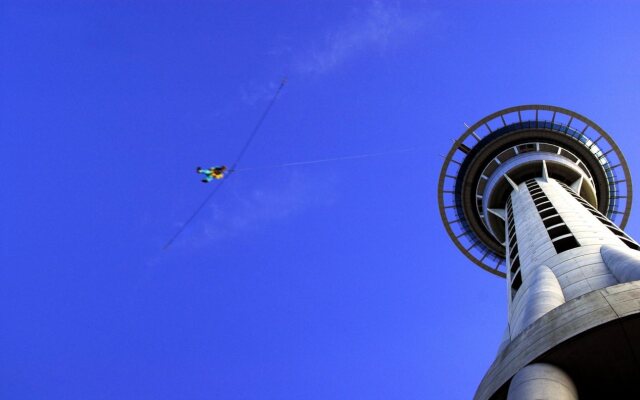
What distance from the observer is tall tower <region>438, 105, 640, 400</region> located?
1221 centimetres

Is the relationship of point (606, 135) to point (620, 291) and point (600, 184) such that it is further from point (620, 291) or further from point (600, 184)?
point (620, 291)

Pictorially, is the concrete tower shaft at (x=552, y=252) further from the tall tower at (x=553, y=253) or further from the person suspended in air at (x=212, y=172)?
the person suspended in air at (x=212, y=172)

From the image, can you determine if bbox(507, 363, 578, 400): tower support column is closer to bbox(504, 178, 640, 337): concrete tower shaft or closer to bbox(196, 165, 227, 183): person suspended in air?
bbox(504, 178, 640, 337): concrete tower shaft

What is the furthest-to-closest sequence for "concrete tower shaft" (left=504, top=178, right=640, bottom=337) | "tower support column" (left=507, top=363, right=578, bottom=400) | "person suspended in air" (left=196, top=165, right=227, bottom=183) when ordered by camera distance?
"person suspended in air" (left=196, top=165, right=227, bottom=183) < "concrete tower shaft" (left=504, top=178, right=640, bottom=337) < "tower support column" (left=507, top=363, right=578, bottom=400)

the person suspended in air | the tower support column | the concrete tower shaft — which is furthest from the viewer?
the person suspended in air

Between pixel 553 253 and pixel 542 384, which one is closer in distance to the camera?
pixel 542 384

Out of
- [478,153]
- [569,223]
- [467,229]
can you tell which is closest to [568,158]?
[478,153]

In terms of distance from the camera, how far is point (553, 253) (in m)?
23.0

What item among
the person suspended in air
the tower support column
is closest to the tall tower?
the tower support column

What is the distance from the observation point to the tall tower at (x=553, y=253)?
1221cm

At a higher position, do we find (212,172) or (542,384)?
(212,172)

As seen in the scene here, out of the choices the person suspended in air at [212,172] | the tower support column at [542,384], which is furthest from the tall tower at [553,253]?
the person suspended in air at [212,172]

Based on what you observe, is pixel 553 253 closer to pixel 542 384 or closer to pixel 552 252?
pixel 552 252

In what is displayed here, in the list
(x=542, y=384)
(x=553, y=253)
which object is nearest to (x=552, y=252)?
(x=553, y=253)
